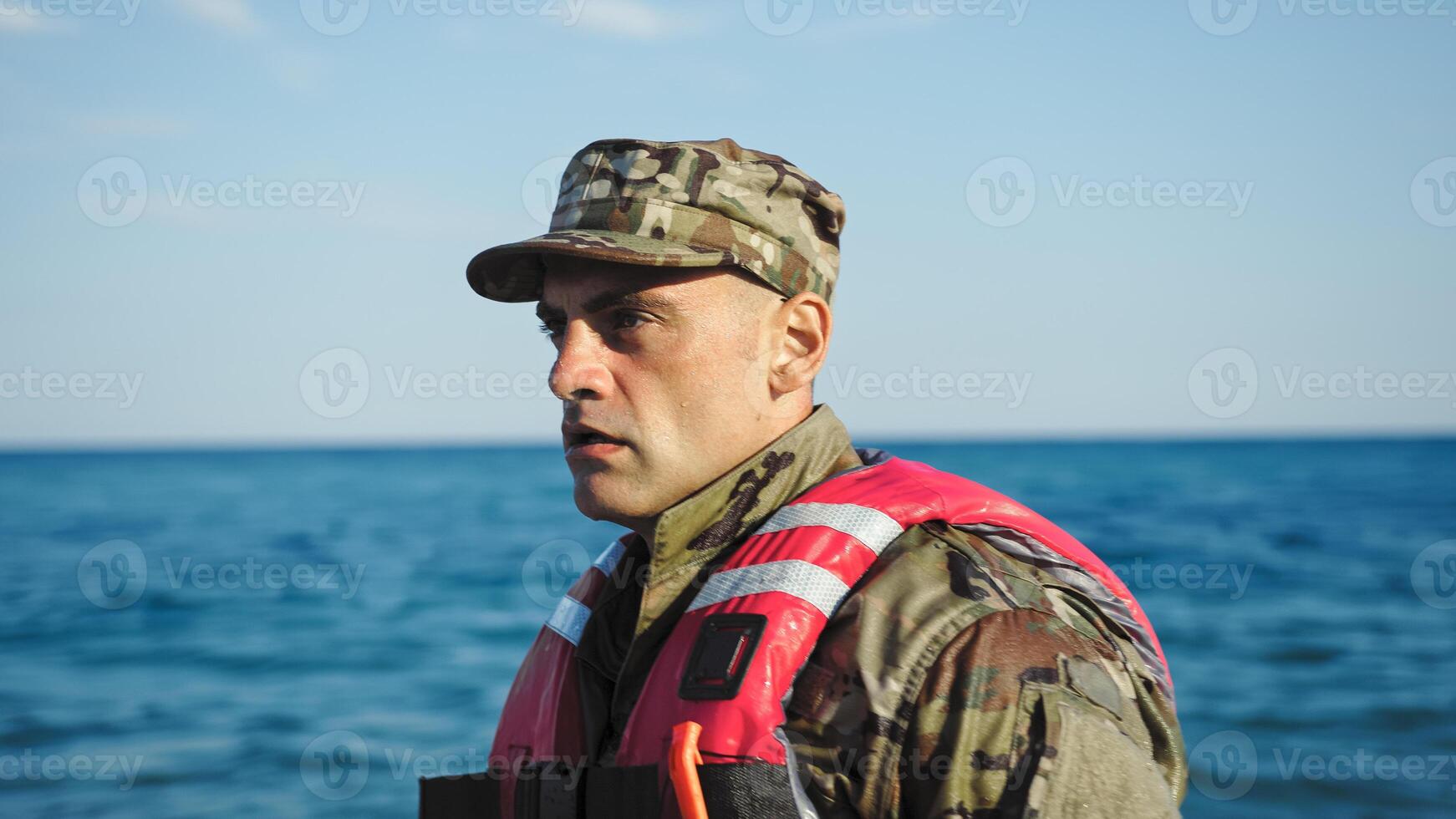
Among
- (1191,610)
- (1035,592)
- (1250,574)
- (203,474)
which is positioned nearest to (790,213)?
(1035,592)

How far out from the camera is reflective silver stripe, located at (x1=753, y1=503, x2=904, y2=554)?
2691 mm

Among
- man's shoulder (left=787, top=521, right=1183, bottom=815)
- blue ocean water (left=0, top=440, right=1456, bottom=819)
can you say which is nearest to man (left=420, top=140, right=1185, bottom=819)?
man's shoulder (left=787, top=521, right=1183, bottom=815)

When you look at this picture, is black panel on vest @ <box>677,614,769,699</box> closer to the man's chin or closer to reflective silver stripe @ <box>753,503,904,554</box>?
reflective silver stripe @ <box>753,503,904,554</box>

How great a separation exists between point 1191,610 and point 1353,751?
23.7 feet

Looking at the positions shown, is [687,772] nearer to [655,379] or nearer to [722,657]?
[722,657]

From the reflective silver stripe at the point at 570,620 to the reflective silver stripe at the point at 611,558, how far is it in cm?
12

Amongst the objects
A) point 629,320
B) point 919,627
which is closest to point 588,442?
point 629,320

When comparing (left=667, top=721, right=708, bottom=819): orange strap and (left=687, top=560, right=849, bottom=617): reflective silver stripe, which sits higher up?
(left=687, top=560, right=849, bottom=617): reflective silver stripe

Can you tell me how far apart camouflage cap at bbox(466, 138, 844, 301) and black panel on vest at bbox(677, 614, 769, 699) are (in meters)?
0.79

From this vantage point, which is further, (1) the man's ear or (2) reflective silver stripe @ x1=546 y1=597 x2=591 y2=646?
(2) reflective silver stripe @ x1=546 y1=597 x2=591 y2=646

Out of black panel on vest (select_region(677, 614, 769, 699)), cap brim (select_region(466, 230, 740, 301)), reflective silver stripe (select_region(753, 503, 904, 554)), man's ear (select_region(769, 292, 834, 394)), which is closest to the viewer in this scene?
black panel on vest (select_region(677, 614, 769, 699))

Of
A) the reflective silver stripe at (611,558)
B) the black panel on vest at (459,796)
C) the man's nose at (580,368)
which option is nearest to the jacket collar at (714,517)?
the man's nose at (580,368)

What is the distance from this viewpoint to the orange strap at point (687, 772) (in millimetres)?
2463

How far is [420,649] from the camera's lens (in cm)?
1777
